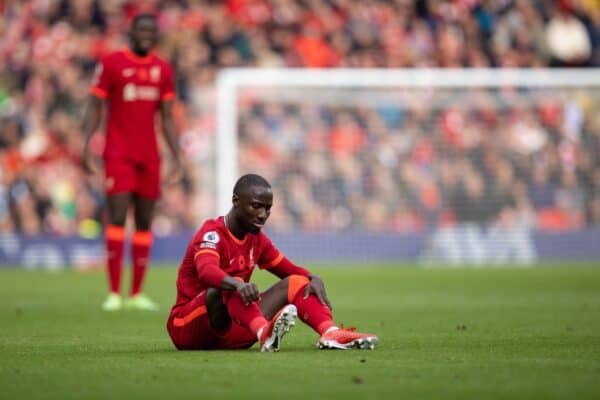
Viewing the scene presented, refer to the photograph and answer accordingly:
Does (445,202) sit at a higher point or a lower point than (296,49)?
lower

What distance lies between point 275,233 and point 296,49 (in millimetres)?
5182

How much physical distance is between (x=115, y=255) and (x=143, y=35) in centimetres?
232

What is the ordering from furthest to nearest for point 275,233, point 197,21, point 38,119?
1. point 197,21
2. point 38,119
3. point 275,233

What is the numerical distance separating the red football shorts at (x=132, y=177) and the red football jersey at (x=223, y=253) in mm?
5246

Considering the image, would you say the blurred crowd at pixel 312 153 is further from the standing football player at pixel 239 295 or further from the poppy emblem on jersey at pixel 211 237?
the poppy emblem on jersey at pixel 211 237

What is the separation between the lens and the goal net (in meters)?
24.7

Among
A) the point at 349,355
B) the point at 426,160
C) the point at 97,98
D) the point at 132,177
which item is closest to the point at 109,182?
the point at 132,177

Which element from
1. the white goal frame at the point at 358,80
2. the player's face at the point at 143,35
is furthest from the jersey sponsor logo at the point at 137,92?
the white goal frame at the point at 358,80

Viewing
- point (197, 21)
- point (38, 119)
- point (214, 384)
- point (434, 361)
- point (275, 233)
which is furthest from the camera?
point (197, 21)

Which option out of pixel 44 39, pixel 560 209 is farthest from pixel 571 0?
pixel 44 39

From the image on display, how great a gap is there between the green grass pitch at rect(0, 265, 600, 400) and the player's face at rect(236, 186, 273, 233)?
86 cm

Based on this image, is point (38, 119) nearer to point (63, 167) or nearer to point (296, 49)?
point (63, 167)

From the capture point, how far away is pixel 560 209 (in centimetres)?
2505

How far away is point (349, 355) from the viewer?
8.44 m
